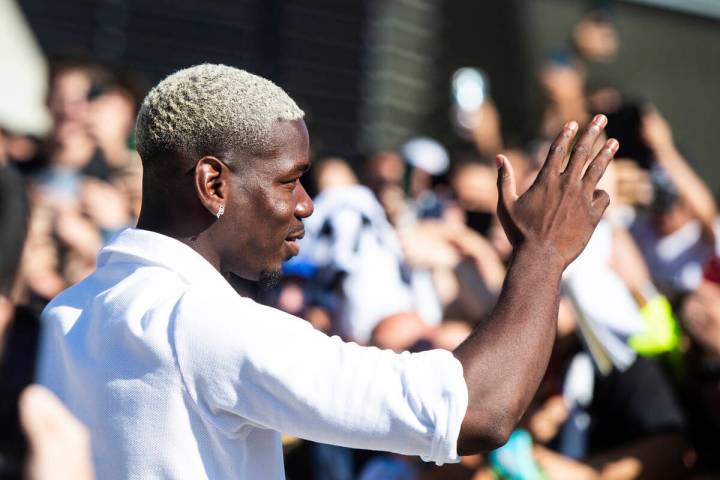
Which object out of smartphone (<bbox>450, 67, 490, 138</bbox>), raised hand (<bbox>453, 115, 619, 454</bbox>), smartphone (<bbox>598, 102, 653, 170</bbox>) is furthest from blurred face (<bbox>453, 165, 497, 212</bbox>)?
raised hand (<bbox>453, 115, 619, 454</bbox>)

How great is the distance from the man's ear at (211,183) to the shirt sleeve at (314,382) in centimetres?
25

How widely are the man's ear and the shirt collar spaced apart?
0.10m

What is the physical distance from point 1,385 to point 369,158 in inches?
219

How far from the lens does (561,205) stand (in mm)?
2188

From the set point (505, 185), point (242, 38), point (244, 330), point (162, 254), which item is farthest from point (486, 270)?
point (242, 38)

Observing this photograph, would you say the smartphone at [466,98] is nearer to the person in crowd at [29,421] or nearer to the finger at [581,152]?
the finger at [581,152]

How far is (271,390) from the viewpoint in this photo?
2043mm

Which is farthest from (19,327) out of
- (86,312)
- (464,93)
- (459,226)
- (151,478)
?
(464,93)

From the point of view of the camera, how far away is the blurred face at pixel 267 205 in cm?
231

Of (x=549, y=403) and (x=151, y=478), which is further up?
(x=151, y=478)

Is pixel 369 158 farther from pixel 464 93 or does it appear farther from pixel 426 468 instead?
pixel 426 468

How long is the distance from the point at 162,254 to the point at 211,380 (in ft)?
1.02

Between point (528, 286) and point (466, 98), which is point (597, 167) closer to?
point (528, 286)

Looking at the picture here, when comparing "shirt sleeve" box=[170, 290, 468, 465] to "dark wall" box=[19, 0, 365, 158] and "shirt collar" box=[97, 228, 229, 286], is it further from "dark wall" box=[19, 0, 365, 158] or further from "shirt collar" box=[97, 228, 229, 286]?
"dark wall" box=[19, 0, 365, 158]
